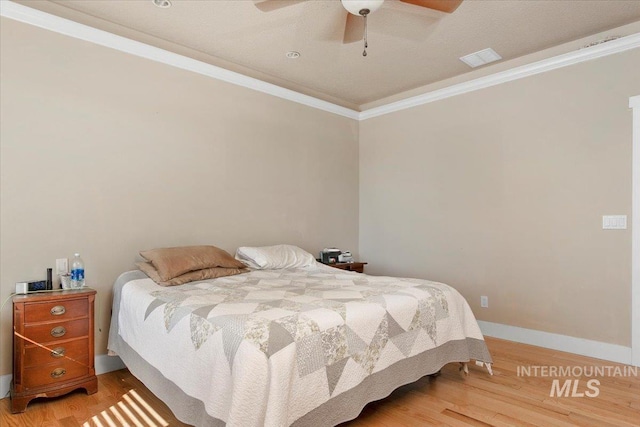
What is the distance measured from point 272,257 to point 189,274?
85 cm

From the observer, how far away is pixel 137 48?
310cm

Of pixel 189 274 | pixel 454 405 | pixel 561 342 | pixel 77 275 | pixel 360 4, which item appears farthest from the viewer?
pixel 561 342

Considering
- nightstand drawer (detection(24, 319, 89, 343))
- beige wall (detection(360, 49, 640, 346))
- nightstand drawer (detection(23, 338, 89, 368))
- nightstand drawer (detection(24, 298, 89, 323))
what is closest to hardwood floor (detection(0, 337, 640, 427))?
nightstand drawer (detection(23, 338, 89, 368))

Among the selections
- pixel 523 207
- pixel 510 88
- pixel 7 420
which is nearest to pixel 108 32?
pixel 7 420

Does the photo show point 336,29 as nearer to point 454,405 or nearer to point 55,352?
point 454,405

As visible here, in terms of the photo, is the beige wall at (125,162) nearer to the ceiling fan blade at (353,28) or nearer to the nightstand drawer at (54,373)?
the nightstand drawer at (54,373)

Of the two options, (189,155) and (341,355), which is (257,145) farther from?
(341,355)

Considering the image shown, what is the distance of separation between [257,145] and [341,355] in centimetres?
263

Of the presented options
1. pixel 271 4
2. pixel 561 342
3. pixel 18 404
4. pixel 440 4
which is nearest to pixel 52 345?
pixel 18 404

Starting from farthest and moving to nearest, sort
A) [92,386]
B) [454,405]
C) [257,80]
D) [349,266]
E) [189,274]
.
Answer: [349,266]
[257,80]
[189,274]
[92,386]
[454,405]

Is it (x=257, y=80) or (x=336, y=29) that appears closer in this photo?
(x=336, y=29)

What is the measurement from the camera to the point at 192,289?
2.46 m

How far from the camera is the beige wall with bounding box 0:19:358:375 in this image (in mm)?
2582

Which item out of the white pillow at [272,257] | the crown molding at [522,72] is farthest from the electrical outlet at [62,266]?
the crown molding at [522,72]
